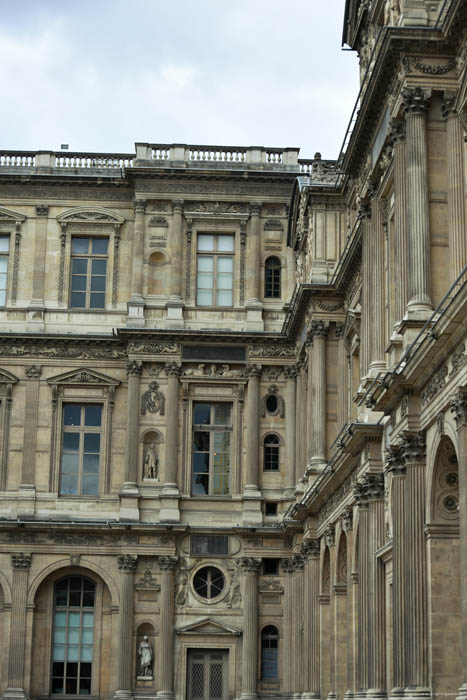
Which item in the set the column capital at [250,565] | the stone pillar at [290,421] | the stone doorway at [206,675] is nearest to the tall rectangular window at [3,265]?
the stone pillar at [290,421]

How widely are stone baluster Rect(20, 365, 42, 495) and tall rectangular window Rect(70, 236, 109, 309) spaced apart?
2.99 metres

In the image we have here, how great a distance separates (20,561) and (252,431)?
890 cm

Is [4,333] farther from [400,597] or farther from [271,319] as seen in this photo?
[400,597]

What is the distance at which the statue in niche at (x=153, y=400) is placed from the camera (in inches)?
1799

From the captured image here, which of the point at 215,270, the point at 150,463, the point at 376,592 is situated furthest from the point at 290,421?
the point at 376,592

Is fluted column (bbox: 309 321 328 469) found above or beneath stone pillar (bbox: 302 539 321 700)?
above

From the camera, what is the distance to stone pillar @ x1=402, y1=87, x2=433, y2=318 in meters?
23.9

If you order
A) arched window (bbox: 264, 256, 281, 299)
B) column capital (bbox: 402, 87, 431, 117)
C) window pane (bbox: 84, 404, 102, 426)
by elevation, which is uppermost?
arched window (bbox: 264, 256, 281, 299)

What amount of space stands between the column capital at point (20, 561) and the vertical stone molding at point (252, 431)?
7.61 m

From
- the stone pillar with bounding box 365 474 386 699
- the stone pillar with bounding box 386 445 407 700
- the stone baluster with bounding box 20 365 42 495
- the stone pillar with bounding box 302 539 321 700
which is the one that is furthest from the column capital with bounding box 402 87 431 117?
the stone baluster with bounding box 20 365 42 495

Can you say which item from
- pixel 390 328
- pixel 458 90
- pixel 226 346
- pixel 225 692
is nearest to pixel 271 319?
pixel 226 346

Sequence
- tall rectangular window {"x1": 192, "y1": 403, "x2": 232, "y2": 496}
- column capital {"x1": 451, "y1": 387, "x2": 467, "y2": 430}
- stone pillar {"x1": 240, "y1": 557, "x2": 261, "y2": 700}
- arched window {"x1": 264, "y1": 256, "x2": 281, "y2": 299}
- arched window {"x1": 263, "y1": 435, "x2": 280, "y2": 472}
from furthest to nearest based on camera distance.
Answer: arched window {"x1": 264, "y1": 256, "x2": 281, "y2": 299}, arched window {"x1": 263, "y1": 435, "x2": 280, "y2": 472}, tall rectangular window {"x1": 192, "y1": 403, "x2": 232, "y2": 496}, stone pillar {"x1": 240, "y1": 557, "x2": 261, "y2": 700}, column capital {"x1": 451, "y1": 387, "x2": 467, "y2": 430}

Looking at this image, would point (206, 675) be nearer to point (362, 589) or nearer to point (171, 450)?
point (171, 450)

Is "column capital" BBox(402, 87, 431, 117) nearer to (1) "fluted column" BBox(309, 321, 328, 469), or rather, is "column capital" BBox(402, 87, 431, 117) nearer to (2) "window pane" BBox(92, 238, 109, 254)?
(1) "fluted column" BBox(309, 321, 328, 469)
